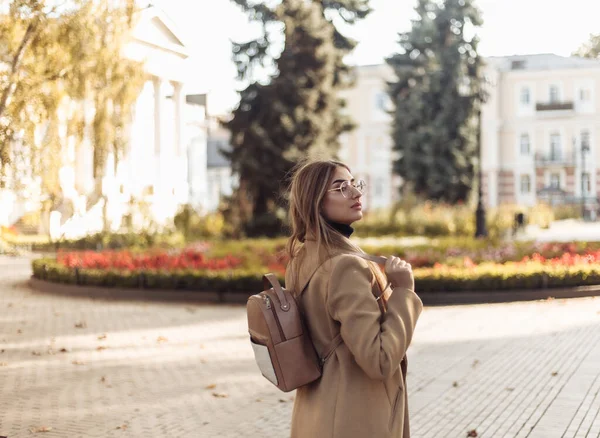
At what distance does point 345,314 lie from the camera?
9.01 feet

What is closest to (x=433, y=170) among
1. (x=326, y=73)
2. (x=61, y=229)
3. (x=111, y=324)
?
(x=326, y=73)

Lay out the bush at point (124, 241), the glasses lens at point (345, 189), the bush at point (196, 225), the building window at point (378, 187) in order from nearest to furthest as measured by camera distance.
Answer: the glasses lens at point (345, 189) < the bush at point (124, 241) < the bush at point (196, 225) < the building window at point (378, 187)

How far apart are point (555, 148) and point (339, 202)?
54892 mm

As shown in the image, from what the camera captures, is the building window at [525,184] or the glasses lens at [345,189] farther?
the building window at [525,184]

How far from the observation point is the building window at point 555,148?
54375 millimetres

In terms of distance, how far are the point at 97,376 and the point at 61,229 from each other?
24611 mm

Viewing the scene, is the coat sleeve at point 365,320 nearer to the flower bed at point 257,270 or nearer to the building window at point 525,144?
the flower bed at point 257,270

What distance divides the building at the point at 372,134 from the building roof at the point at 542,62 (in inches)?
301

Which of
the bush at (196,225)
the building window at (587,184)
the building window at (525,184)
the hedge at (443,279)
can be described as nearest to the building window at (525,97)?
the building window at (525,184)

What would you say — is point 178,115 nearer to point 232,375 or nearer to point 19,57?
point 19,57

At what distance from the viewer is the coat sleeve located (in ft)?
8.94

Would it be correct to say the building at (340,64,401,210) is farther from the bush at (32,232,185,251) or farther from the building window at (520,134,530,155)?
the bush at (32,232,185,251)

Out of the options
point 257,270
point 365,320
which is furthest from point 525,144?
point 365,320

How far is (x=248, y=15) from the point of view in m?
31.2
